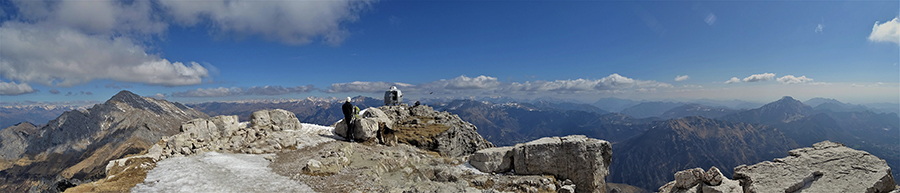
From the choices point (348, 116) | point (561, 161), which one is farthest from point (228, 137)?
point (561, 161)

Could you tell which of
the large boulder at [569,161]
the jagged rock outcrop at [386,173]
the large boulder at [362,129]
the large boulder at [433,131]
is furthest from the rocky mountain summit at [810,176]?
the large boulder at [362,129]

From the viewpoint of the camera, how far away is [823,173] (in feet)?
43.1

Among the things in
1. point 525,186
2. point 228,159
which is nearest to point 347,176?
point 228,159

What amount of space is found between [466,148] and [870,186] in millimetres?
25644

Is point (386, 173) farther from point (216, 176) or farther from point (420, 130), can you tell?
point (420, 130)

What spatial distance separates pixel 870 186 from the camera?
11469 mm

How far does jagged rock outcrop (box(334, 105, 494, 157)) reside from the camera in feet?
86.9

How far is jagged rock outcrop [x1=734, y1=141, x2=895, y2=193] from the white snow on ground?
2098cm

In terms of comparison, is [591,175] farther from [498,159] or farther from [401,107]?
[401,107]

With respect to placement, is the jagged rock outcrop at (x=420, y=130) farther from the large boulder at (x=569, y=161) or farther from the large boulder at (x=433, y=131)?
the large boulder at (x=569, y=161)

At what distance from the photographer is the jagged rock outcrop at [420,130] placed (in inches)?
1043

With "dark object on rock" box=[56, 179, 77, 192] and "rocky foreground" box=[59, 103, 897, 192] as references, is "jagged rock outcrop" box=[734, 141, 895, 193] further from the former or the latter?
"dark object on rock" box=[56, 179, 77, 192]

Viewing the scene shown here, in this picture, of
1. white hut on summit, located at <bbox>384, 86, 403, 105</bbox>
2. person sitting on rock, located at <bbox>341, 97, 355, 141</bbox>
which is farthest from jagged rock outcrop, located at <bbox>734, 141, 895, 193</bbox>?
white hut on summit, located at <bbox>384, 86, 403, 105</bbox>

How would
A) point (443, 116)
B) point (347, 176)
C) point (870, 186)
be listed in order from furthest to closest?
point (443, 116) → point (347, 176) → point (870, 186)
